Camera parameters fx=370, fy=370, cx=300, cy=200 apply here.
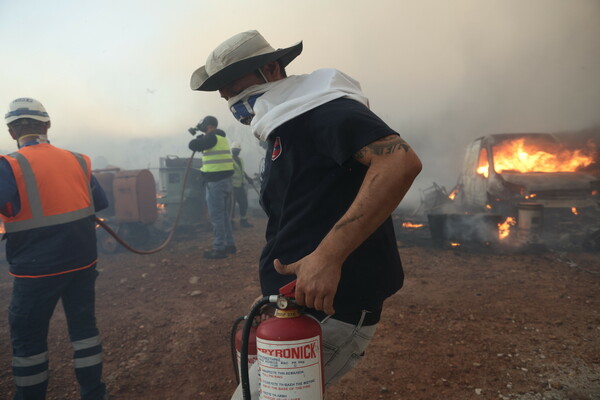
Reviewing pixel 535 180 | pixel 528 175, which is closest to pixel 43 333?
pixel 535 180

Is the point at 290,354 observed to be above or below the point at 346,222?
below

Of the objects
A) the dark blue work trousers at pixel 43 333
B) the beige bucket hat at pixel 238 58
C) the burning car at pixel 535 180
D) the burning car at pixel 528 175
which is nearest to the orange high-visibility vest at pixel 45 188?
the dark blue work trousers at pixel 43 333

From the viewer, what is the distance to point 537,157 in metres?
7.62

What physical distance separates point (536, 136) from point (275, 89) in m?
8.30

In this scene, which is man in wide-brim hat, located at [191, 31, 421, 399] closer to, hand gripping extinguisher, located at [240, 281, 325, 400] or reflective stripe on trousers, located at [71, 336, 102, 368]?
hand gripping extinguisher, located at [240, 281, 325, 400]

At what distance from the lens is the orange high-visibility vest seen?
2.62 meters

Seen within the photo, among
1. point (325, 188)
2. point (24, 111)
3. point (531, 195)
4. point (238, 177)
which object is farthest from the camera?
point (238, 177)

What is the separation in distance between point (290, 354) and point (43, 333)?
235 centimetres

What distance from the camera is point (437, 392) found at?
2.60 meters

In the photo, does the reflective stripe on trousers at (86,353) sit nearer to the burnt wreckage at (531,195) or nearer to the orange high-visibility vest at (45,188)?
the orange high-visibility vest at (45,188)

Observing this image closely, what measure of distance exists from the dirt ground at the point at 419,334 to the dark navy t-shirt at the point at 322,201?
1.70 m

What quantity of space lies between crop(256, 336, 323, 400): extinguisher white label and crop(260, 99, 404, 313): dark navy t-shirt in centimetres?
21

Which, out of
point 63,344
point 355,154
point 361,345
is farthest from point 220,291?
point 355,154

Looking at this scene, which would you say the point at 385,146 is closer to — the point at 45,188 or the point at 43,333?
the point at 45,188
